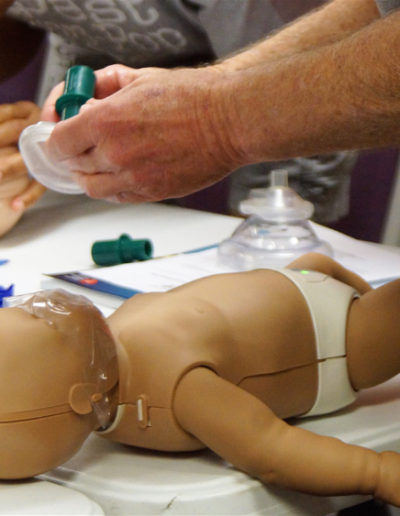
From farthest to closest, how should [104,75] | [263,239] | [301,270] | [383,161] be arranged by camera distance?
[383,161] < [263,239] < [104,75] < [301,270]

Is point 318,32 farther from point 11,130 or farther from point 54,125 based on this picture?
point 11,130

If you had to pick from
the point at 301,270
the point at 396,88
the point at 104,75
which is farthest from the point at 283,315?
the point at 104,75

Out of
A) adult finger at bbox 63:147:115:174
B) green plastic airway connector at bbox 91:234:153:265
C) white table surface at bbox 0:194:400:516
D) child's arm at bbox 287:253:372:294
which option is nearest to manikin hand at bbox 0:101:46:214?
green plastic airway connector at bbox 91:234:153:265

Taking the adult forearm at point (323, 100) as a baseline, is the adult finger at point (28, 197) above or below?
below

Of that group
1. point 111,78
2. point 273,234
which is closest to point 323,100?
point 111,78

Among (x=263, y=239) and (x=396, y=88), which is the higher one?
(x=396, y=88)

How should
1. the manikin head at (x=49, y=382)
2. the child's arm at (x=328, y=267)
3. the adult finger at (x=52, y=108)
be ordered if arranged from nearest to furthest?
the manikin head at (x=49, y=382) < the child's arm at (x=328, y=267) < the adult finger at (x=52, y=108)

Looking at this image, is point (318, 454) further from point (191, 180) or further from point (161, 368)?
point (191, 180)

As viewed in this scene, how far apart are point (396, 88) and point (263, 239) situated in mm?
563

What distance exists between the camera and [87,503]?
50 cm

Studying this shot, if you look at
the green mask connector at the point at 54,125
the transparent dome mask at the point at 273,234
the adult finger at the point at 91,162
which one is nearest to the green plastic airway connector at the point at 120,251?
the transparent dome mask at the point at 273,234

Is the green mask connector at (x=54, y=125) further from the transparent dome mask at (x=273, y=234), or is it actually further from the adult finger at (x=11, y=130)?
the adult finger at (x=11, y=130)

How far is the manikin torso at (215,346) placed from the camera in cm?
58

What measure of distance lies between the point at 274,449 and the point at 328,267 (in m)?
0.30
